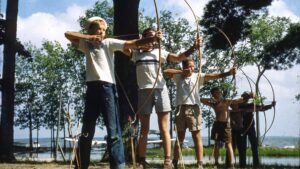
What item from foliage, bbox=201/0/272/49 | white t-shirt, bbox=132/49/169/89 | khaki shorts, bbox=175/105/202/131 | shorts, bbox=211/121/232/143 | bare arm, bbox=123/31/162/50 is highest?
foliage, bbox=201/0/272/49

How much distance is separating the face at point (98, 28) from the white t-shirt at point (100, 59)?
0.09m

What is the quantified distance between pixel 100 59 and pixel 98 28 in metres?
0.33

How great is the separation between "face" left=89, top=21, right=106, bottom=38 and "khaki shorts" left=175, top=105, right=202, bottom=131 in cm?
200

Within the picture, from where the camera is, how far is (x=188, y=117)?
6.36 m

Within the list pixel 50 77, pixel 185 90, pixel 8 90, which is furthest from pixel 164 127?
pixel 50 77

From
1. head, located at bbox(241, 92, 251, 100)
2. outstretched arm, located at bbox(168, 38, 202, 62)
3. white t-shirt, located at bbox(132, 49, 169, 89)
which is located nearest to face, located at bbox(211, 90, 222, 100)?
head, located at bbox(241, 92, 251, 100)

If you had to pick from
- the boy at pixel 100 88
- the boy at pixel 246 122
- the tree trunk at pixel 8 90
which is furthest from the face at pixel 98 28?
the tree trunk at pixel 8 90

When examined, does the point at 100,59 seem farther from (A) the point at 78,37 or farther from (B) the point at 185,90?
(B) the point at 185,90

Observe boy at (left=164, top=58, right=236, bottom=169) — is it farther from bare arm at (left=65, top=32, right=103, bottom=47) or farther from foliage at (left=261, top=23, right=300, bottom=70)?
foliage at (left=261, top=23, right=300, bottom=70)

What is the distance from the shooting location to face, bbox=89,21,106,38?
15.7 ft

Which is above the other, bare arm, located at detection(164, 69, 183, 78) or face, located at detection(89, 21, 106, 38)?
face, located at detection(89, 21, 106, 38)

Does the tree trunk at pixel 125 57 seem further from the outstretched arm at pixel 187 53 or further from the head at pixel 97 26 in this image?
the head at pixel 97 26

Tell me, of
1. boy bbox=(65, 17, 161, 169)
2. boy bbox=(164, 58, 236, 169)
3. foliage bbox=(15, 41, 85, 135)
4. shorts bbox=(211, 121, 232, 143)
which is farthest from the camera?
foliage bbox=(15, 41, 85, 135)

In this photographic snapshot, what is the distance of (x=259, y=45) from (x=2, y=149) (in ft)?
89.5
